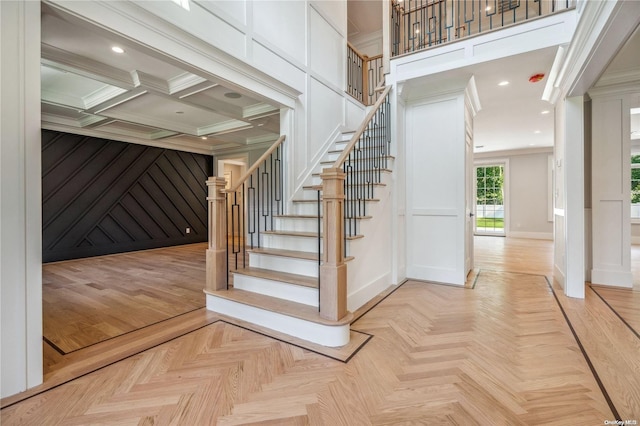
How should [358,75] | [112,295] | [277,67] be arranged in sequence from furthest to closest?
[358,75]
[277,67]
[112,295]

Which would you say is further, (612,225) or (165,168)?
(165,168)

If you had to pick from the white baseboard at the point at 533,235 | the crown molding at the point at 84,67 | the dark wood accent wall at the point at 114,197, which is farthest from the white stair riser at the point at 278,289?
the white baseboard at the point at 533,235

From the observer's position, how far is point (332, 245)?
2025 millimetres

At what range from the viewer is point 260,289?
260 cm

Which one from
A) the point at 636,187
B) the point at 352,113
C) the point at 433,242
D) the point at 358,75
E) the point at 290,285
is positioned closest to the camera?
the point at 290,285

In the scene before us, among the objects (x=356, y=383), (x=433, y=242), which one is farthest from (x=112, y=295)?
(x=433, y=242)

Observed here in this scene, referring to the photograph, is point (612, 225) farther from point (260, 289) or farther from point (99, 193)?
point (99, 193)

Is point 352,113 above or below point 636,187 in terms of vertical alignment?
A: above

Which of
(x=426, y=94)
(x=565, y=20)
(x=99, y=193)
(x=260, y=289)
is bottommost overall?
(x=260, y=289)

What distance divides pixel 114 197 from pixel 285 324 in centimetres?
533

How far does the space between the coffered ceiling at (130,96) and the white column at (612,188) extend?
404cm

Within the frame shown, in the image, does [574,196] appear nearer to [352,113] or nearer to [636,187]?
[352,113]

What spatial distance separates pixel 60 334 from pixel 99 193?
13.7ft

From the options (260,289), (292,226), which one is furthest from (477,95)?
(260,289)
